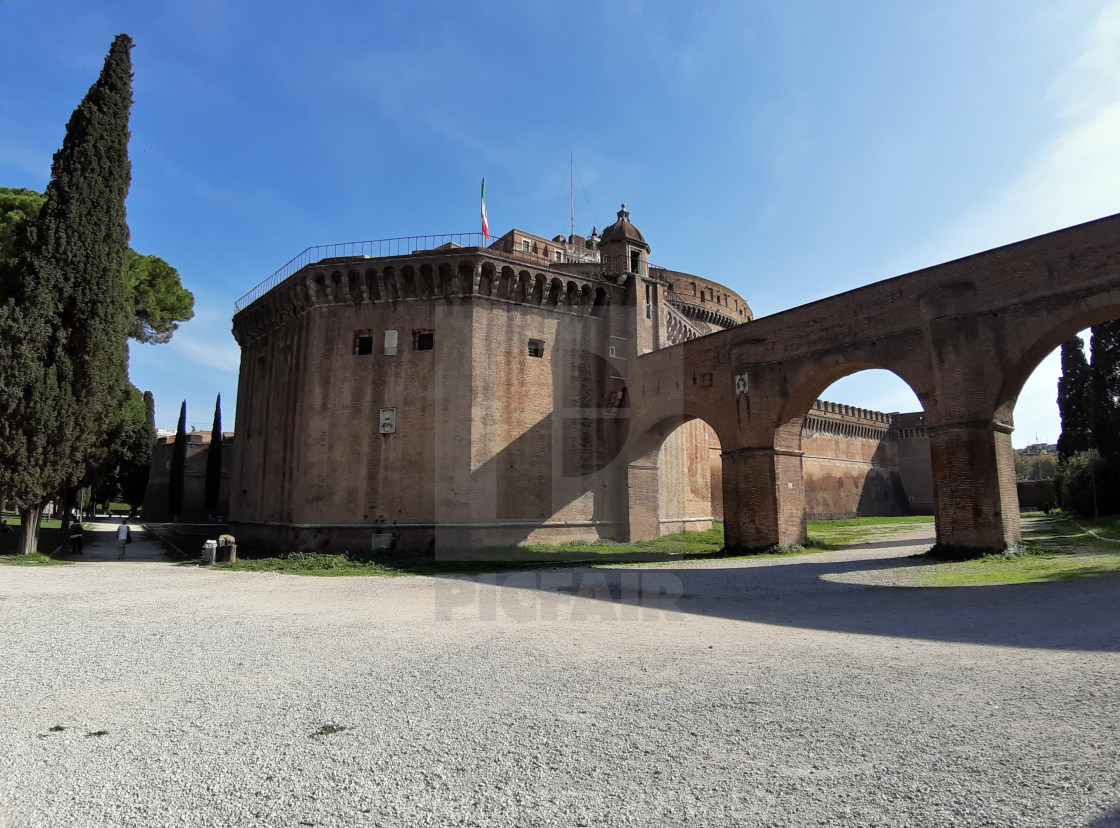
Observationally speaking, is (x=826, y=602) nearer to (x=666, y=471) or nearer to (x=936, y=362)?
(x=936, y=362)

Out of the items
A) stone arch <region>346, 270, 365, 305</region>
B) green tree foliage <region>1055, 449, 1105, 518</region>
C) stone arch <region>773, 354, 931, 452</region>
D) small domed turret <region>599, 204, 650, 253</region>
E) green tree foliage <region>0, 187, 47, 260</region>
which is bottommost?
green tree foliage <region>1055, 449, 1105, 518</region>

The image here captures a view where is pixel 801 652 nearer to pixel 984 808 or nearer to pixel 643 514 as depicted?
pixel 984 808

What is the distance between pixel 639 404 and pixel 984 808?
63.3 ft

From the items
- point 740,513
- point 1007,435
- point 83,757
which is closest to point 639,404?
point 740,513

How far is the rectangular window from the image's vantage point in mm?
21094

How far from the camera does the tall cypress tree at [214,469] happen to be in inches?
1543

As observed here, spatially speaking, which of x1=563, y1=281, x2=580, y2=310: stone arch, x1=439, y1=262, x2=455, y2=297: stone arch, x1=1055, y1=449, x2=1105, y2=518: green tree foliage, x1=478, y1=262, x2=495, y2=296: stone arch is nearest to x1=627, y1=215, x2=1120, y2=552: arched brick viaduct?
x1=563, y1=281, x2=580, y2=310: stone arch

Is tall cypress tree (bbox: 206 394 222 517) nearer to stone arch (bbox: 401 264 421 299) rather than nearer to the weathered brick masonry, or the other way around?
the weathered brick masonry

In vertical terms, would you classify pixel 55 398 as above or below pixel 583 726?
above

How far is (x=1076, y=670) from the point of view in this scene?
5.08 m

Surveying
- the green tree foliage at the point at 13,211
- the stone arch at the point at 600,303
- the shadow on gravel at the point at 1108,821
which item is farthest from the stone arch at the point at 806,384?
the green tree foliage at the point at 13,211

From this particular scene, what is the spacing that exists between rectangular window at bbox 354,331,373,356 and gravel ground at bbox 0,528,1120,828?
1315 cm

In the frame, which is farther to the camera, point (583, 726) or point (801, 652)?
point (801, 652)

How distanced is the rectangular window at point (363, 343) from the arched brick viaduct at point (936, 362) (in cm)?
1023
